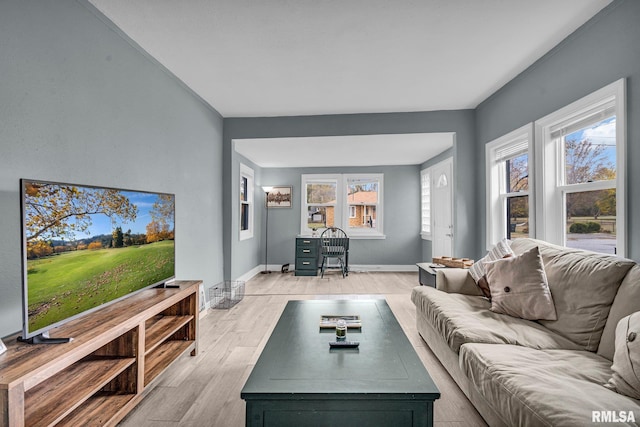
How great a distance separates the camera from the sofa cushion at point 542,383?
111 cm

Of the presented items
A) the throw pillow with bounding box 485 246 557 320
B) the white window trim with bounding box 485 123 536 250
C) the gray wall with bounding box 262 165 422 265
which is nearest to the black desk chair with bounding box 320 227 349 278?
A: the gray wall with bounding box 262 165 422 265

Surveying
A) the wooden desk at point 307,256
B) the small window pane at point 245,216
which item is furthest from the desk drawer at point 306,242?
the small window pane at point 245,216

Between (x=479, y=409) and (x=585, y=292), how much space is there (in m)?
0.93

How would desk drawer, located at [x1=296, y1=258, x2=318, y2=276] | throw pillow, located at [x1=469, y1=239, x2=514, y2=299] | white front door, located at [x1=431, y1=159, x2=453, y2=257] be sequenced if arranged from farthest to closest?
1. desk drawer, located at [x1=296, y1=258, x2=318, y2=276]
2. white front door, located at [x1=431, y1=159, x2=453, y2=257]
3. throw pillow, located at [x1=469, y1=239, x2=514, y2=299]

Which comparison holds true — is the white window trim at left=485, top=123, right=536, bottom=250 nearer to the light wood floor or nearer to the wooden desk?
the light wood floor

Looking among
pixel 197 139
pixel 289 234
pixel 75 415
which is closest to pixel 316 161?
pixel 289 234

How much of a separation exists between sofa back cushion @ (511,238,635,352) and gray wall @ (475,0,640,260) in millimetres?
284

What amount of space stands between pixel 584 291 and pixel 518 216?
1.52 metres

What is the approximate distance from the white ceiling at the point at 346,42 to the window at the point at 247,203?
1.97 meters

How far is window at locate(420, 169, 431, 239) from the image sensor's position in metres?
5.75

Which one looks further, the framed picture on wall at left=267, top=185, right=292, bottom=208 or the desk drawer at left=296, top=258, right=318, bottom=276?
the framed picture on wall at left=267, top=185, right=292, bottom=208

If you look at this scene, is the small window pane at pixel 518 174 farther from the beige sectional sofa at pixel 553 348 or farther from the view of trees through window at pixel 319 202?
the view of trees through window at pixel 319 202

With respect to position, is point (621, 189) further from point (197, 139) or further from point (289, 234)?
point (289, 234)

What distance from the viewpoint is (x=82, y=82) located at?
188 centimetres
